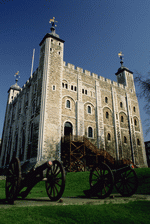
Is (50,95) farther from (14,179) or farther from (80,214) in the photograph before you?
(80,214)

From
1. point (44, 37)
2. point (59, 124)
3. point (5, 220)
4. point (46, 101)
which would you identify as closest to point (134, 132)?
point (59, 124)

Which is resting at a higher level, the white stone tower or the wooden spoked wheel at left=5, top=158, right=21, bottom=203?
the white stone tower

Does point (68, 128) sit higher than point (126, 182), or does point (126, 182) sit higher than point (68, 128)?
point (68, 128)

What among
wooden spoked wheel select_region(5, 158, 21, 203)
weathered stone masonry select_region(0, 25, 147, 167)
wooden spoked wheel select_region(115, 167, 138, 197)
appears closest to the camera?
wooden spoked wheel select_region(5, 158, 21, 203)

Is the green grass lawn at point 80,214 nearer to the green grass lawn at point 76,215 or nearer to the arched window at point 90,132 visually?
the green grass lawn at point 76,215

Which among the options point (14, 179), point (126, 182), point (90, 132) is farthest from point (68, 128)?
point (14, 179)

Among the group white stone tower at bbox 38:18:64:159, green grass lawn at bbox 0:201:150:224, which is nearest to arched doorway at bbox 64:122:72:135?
white stone tower at bbox 38:18:64:159

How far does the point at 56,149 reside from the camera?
1806 centimetres

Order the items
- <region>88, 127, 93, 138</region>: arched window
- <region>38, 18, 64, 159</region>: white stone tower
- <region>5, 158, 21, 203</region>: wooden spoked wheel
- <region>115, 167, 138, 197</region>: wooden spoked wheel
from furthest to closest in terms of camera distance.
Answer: <region>88, 127, 93, 138</region>: arched window, <region>38, 18, 64, 159</region>: white stone tower, <region>115, 167, 138, 197</region>: wooden spoked wheel, <region>5, 158, 21, 203</region>: wooden spoked wheel

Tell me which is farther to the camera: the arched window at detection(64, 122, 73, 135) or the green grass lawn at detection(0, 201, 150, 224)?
the arched window at detection(64, 122, 73, 135)

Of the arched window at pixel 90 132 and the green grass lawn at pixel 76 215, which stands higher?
the arched window at pixel 90 132

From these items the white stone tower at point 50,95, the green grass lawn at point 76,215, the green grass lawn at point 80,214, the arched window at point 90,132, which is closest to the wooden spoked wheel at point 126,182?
the green grass lawn at point 80,214

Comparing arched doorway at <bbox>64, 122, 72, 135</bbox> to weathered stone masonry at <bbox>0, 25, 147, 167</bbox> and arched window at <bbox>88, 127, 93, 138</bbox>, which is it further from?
arched window at <bbox>88, 127, 93, 138</bbox>

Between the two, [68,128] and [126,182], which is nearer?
[126,182]
